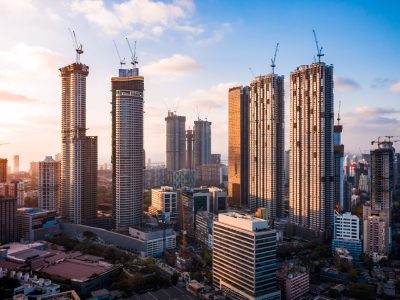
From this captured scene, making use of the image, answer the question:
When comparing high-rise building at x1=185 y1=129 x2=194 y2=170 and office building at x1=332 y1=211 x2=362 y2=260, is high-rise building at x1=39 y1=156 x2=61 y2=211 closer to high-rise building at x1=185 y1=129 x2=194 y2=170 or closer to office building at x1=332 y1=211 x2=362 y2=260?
office building at x1=332 y1=211 x2=362 y2=260

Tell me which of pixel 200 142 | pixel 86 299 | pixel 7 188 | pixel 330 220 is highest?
pixel 200 142

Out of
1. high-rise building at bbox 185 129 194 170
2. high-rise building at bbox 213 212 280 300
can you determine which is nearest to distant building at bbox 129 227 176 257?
high-rise building at bbox 213 212 280 300

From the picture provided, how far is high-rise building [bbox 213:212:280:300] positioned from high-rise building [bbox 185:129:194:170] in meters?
50.6

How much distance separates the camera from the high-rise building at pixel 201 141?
231 feet

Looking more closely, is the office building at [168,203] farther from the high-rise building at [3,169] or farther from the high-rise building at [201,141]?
the high-rise building at [201,141]

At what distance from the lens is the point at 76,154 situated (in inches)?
1446

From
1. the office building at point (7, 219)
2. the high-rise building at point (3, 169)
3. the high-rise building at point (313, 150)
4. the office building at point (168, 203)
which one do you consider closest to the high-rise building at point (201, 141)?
the office building at point (168, 203)

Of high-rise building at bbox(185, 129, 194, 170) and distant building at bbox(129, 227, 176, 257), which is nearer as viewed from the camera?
distant building at bbox(129, 227, 176, 257)

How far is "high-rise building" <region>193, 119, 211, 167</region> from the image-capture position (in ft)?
231

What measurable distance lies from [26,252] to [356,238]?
2432 centimetres

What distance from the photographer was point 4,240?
31.0m

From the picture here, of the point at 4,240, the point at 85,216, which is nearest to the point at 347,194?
the point at 85,216

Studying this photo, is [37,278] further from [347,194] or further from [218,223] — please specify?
[347,194]

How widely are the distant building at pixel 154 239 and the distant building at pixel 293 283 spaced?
1087 cm
